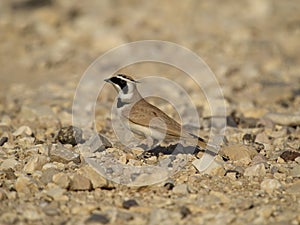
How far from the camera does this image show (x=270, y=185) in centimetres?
529

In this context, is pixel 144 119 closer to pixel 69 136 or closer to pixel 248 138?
pixel 69 136

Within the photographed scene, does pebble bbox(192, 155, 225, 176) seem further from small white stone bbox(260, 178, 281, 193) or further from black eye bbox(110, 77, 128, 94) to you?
black eye bbox(110, 77, 128, 94)

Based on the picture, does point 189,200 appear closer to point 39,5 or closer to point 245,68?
point 245,68

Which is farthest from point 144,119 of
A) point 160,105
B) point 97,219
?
point 160,105

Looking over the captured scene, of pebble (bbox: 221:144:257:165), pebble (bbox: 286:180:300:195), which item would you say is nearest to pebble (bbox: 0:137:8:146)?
pebble (bbox: 221:144:257:165)

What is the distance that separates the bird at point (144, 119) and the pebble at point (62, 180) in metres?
1.18

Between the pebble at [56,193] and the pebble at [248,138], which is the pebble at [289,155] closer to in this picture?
the pebble at [248,138]

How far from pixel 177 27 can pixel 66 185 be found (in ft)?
28.8

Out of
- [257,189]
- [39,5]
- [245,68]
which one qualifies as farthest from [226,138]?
[39,5]

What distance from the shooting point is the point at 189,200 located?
5.02 m

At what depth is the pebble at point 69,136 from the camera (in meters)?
6.52

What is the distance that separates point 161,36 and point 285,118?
5925 millimetres

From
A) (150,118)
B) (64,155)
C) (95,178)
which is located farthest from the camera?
(150,118)

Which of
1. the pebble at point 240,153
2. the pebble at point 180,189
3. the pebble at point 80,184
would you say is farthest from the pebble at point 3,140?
the pebble at point 240,153
